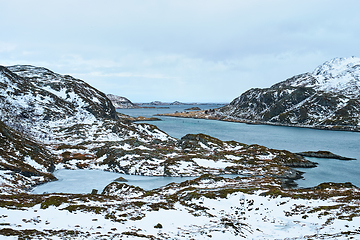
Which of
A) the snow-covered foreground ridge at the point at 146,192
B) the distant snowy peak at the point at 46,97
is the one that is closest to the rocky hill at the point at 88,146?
the distant snowy peak at the point at 46,97

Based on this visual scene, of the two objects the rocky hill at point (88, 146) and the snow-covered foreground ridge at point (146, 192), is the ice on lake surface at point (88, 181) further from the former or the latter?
the snow-covered foreground ridge at point (146, 192)

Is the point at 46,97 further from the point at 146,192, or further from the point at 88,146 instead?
the point at 146,192

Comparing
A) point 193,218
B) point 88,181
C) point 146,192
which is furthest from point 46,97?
point 193,218

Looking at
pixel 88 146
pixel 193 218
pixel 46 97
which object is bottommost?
pixel 88 146

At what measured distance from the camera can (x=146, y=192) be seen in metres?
49.7

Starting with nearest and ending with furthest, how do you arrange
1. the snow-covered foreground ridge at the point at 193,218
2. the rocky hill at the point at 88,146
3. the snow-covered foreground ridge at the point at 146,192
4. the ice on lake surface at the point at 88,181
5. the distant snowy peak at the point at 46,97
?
the snow-covered foreground ridge at the point at 193,218 → the snow-covered foreground ridge at the point at 146,192 → the ice on lake surface at the point at 88,181 → the rocky hill at the point at 88,146 → the distant snowy peak at the point at 46,97

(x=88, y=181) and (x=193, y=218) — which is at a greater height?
(x=193, y=218)

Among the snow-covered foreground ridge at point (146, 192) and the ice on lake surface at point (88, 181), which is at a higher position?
the snow-covered foreground ridge at point (146, 192)

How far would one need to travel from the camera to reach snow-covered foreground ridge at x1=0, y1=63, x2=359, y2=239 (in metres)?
25.7

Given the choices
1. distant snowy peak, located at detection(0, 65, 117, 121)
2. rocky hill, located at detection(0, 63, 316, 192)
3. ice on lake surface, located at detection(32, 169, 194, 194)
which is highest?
distant snowy peak, located at detection(0, 65, 117, 121)

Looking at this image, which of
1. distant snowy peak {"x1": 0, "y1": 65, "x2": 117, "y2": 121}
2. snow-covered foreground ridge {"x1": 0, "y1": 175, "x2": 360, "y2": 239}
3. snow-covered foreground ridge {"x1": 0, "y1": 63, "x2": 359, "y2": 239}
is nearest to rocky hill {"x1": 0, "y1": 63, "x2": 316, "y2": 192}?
distant snowy peak {"x1": 0, "y1": 65, "x2": 117, "y2": 121}

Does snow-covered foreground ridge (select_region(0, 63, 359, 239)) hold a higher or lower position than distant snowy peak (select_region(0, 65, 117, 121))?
lower

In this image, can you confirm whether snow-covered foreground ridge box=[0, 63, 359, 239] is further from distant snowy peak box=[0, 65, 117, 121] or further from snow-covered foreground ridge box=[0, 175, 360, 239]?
distant snowy peak box=[0, 65, 117, 121]

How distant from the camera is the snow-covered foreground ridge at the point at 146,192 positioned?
1013 inches
